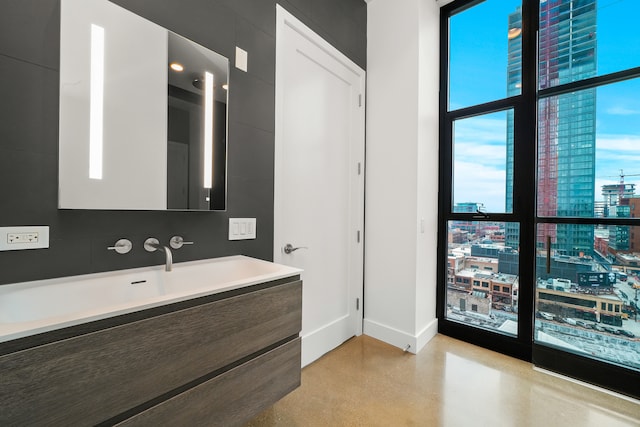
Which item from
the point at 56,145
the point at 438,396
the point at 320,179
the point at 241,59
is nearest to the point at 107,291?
the point at 56,145

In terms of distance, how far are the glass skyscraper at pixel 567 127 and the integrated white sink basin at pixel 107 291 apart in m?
2.03

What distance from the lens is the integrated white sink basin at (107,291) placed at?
0.71 metres

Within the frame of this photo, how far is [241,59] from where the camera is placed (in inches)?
64.1

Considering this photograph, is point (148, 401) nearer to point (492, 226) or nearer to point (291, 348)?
point (291, 348)

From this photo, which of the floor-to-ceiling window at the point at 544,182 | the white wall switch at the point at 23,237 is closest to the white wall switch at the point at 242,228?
the white wall switch at the point at 23,237

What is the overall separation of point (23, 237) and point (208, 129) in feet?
2.78

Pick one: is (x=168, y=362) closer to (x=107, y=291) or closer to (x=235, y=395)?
(x=235, y=395)

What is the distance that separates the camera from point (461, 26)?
254 centimetres

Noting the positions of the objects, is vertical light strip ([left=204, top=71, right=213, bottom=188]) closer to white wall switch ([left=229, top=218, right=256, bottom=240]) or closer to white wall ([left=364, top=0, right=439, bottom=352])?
white wall switch ([left=229, top=218, right=256, bottom=240])

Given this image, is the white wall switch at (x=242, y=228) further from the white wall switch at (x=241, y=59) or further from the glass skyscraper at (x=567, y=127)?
the glass skyscraper at (x=567, y=127)

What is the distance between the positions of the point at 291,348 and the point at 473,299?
1.93 meters

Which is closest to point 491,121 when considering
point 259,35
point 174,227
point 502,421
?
point 259,35

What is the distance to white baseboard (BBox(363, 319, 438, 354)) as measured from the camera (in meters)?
2.27

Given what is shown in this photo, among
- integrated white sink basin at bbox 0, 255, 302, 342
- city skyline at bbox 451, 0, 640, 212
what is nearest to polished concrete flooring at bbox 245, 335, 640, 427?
integrated white sink basin at bbox 0, 255, 302, 342
